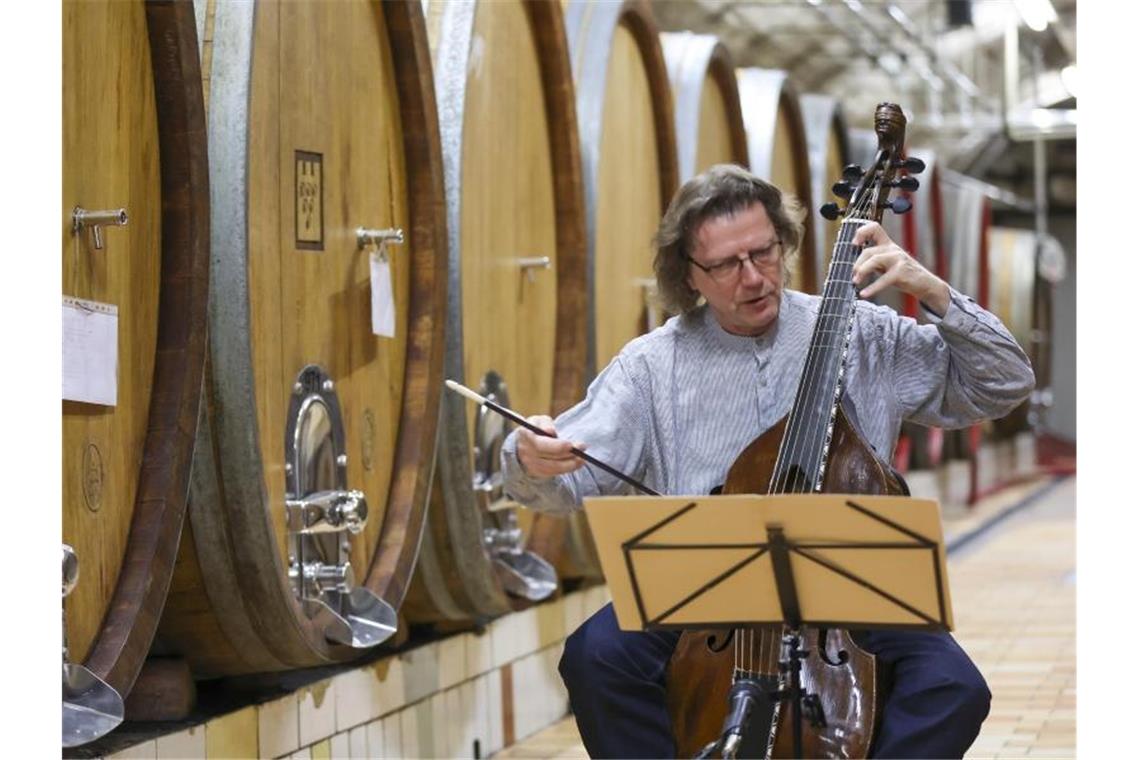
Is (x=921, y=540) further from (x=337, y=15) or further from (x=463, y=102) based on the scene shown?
(x=463, y=102)

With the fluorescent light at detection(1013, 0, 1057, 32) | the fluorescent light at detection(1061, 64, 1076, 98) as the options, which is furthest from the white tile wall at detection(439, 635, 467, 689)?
the fluorescent light at detection(1061, 64, 1076, 98)

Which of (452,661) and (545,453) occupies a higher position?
(545,453)

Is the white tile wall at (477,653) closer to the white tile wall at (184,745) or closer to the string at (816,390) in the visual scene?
the white tile wall at (184,745)

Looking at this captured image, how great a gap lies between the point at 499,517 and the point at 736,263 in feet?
3.81

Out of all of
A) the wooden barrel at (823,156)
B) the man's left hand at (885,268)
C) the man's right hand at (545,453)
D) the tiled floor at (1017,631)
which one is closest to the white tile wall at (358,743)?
the tiled floor at (1017,631)

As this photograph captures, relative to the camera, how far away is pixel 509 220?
3.81m

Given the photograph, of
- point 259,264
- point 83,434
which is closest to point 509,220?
point 259,264

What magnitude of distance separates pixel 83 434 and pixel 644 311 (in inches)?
94.3

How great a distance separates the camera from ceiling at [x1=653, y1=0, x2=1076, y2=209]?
42.3ft

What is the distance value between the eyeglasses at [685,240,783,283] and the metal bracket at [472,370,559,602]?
919mm

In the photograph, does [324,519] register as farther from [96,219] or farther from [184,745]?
[96,219]

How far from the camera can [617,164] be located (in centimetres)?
445

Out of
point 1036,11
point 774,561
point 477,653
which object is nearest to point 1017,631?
point 477,653

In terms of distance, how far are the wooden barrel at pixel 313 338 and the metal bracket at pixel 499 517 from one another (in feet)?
1.20
